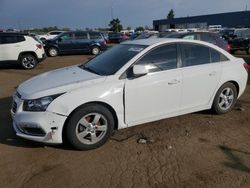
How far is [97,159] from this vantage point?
4.09m

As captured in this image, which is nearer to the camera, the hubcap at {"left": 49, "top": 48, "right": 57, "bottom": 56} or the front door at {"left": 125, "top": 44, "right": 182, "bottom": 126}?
the front door at {"left": 125, "top": 44, "right": 182, "bottom": 126}

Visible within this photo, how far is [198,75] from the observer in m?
5.14

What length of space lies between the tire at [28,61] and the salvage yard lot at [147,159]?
851 cm

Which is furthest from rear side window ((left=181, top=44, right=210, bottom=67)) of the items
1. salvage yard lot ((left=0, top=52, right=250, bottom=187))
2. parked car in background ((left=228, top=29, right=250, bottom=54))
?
parked car in background ((left=228, top=29, right=250, bottom=54))

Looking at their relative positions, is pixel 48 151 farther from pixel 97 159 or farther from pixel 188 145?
pixel 188 145

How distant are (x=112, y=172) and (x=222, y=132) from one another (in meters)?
2.20

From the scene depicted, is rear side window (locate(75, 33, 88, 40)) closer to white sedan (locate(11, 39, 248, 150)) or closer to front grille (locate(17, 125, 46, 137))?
white sedan (locate(11, 39, 248, 150))

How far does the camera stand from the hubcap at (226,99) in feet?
18.7

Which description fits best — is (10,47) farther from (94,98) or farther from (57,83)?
(94,98)

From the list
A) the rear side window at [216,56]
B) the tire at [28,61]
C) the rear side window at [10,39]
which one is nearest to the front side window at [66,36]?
the tire at [28,61]

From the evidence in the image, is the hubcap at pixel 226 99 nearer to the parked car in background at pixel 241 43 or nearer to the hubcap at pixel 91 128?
the hubcap at pixel 91 128

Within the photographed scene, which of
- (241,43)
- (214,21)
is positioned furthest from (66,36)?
(214,21)

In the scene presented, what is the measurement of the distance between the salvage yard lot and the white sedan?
0.91 feet

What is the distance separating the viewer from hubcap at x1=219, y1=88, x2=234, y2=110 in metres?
5.70
